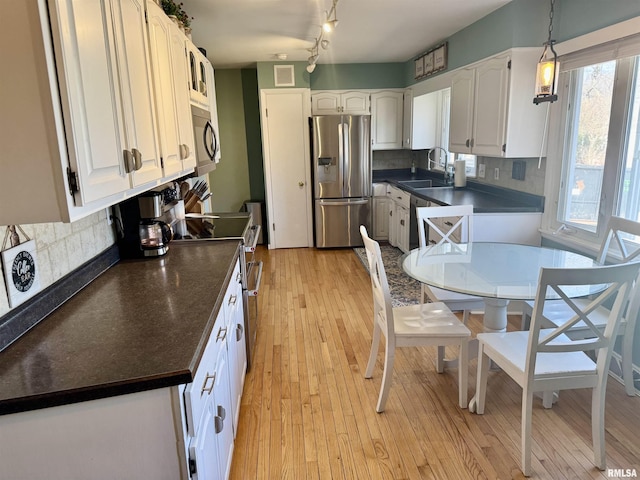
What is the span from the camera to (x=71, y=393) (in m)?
1.00

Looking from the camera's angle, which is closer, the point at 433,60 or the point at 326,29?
the point at 326,29

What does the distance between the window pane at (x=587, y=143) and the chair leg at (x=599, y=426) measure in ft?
4.76

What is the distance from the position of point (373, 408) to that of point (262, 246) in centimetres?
394

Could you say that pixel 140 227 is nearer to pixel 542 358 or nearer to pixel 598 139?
pixel 542 358

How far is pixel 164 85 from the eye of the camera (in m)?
1.98

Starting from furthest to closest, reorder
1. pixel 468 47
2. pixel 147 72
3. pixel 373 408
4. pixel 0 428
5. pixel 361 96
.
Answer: pixel 361 96, pixel 468 47, pixel 373 408, pixel 147 72, pixel 0 428

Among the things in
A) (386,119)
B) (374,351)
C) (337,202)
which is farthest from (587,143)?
(386,119)

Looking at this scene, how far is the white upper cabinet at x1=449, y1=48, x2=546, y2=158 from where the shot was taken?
318 centimetres

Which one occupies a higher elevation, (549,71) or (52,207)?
(549,71)

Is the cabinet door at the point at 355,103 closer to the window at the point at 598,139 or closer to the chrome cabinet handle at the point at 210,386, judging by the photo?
the window at the point at 598,139

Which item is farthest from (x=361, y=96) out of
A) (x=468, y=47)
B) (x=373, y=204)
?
(x=468, y=47)

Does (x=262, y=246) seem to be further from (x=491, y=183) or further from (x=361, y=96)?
(x=491, y=183)

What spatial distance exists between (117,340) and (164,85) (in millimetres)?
1262

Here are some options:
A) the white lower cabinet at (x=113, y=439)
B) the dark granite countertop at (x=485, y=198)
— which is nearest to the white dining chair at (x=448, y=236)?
the dark granite countertop at (x=485, y=198)
